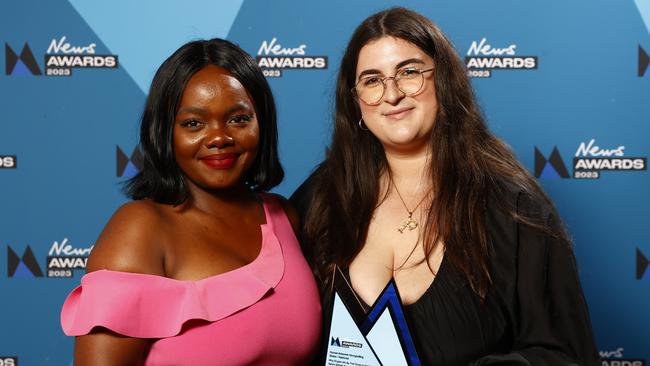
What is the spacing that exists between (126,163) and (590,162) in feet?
4.82

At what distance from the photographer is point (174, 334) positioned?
1277 mm

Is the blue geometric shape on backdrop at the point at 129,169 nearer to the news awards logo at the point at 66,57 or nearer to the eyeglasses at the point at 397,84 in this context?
the news awards logo at the point at 66,57

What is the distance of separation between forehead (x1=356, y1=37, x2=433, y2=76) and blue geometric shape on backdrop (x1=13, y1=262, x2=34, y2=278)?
4.78ft

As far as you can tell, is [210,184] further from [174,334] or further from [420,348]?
[420,348]

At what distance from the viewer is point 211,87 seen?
1.36 meters

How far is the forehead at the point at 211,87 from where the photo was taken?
135 cm

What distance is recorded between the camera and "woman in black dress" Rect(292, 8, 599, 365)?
147cm

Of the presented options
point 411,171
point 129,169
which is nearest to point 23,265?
point 129,169

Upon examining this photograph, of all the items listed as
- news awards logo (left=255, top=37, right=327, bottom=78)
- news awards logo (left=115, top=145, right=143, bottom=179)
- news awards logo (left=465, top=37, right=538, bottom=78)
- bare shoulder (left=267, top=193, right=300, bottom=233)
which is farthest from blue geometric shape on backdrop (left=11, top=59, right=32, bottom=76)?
news awards logo (left=465, top=37, right=538, bottom=78)

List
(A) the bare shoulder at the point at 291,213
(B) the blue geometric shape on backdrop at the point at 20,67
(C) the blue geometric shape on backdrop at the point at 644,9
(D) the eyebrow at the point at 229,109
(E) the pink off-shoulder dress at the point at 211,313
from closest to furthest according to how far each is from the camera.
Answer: (E) the pink off-shoulder dress at the point at 211,313 < (D) the eyebrow at the point at 229,109 < (A) the bare shoulder at the point at 291,213 < (C) the blue geometric shape on backdrop at the point at 644,9 < (B) the blue geometric shape on backdrop at the point at 20,67

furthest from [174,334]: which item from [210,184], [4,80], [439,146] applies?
[4,80]

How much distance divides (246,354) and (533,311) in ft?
1.83

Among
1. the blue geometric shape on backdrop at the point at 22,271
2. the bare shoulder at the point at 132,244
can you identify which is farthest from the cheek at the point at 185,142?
the blue geometric shape on backdrop at the point at 22,271

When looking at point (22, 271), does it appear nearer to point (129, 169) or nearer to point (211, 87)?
point (129, 169)
